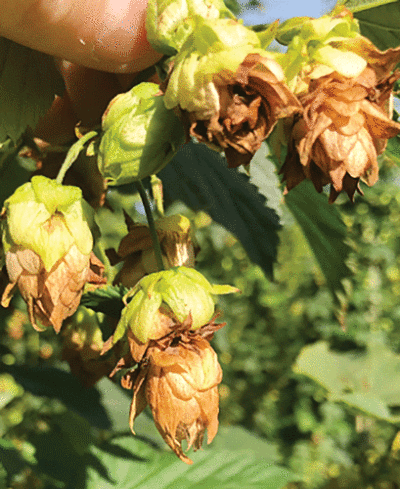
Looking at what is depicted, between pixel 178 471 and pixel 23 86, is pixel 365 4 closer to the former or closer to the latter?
pixel 23 86

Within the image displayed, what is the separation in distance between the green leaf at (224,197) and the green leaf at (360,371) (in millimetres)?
1641

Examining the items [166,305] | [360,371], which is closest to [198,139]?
[166,305]

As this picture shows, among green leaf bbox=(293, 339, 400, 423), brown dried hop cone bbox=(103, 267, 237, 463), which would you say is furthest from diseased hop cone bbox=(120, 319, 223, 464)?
green leaf bbox=(293, 339, 400, 423)

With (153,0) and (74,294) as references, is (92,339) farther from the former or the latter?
(153,0)

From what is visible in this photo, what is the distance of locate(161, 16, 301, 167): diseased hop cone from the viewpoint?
0.46 meters

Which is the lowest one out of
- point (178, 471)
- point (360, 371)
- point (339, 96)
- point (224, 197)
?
point (360, 371)

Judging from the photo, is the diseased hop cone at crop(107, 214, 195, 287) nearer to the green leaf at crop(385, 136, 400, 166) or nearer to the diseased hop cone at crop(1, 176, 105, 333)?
the diseased hop cone at crop(1, 176, 105, 333)

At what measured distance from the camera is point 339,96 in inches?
19.3

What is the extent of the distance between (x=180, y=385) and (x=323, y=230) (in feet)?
1.63

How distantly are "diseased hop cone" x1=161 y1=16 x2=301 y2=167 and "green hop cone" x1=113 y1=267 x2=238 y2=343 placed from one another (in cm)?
16

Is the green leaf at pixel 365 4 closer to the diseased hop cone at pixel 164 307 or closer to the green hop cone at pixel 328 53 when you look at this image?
the green hop cone at pixel 328 53

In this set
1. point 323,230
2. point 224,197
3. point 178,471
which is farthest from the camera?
point 178,471

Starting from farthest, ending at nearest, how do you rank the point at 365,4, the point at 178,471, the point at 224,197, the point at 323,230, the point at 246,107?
the point at 178,471 < the point at 224,197 < the point at 323,230 < the point at 365,4 < the point at 246,107

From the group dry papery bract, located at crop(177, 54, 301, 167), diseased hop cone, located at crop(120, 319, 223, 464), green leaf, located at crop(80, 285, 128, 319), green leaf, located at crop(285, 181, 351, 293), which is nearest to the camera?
dry papery bract, located at crop(177, 54, 301, 167)
